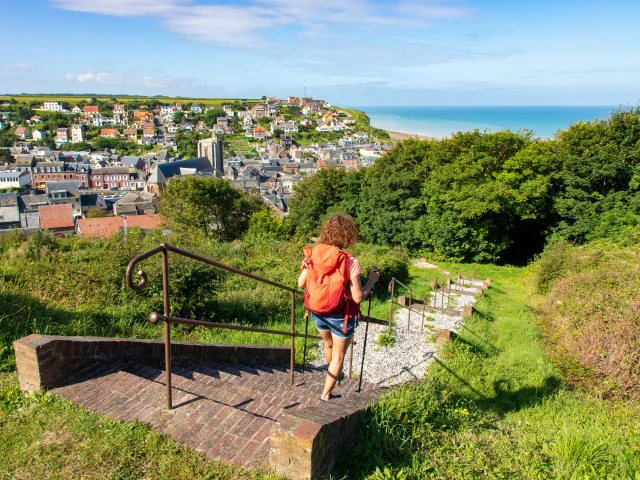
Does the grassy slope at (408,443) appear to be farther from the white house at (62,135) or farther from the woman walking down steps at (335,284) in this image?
the white house at (62,135)

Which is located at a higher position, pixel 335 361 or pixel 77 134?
pixel 77 134

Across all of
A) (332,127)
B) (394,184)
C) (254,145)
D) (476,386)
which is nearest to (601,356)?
(476,386)

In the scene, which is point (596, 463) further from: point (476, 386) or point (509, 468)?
point (476, 386)

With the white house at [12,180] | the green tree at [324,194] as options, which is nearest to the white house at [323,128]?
the white house at [12,180]

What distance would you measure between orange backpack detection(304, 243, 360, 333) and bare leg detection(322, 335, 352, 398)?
0.48 feet

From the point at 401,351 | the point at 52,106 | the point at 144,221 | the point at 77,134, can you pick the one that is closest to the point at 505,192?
the point at 401,351

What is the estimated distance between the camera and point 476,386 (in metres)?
6.82

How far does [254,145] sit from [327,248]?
14374cm

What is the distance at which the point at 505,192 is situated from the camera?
66.8 feet

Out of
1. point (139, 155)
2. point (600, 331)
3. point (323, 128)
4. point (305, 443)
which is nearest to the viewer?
point (305, 443)

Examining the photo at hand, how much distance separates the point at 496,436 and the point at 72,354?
3.83 m

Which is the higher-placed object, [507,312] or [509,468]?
[509,468]

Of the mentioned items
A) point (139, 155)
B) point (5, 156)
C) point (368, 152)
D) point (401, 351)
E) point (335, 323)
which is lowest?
point (5, 156)

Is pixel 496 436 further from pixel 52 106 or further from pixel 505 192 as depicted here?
pixel 52 106
